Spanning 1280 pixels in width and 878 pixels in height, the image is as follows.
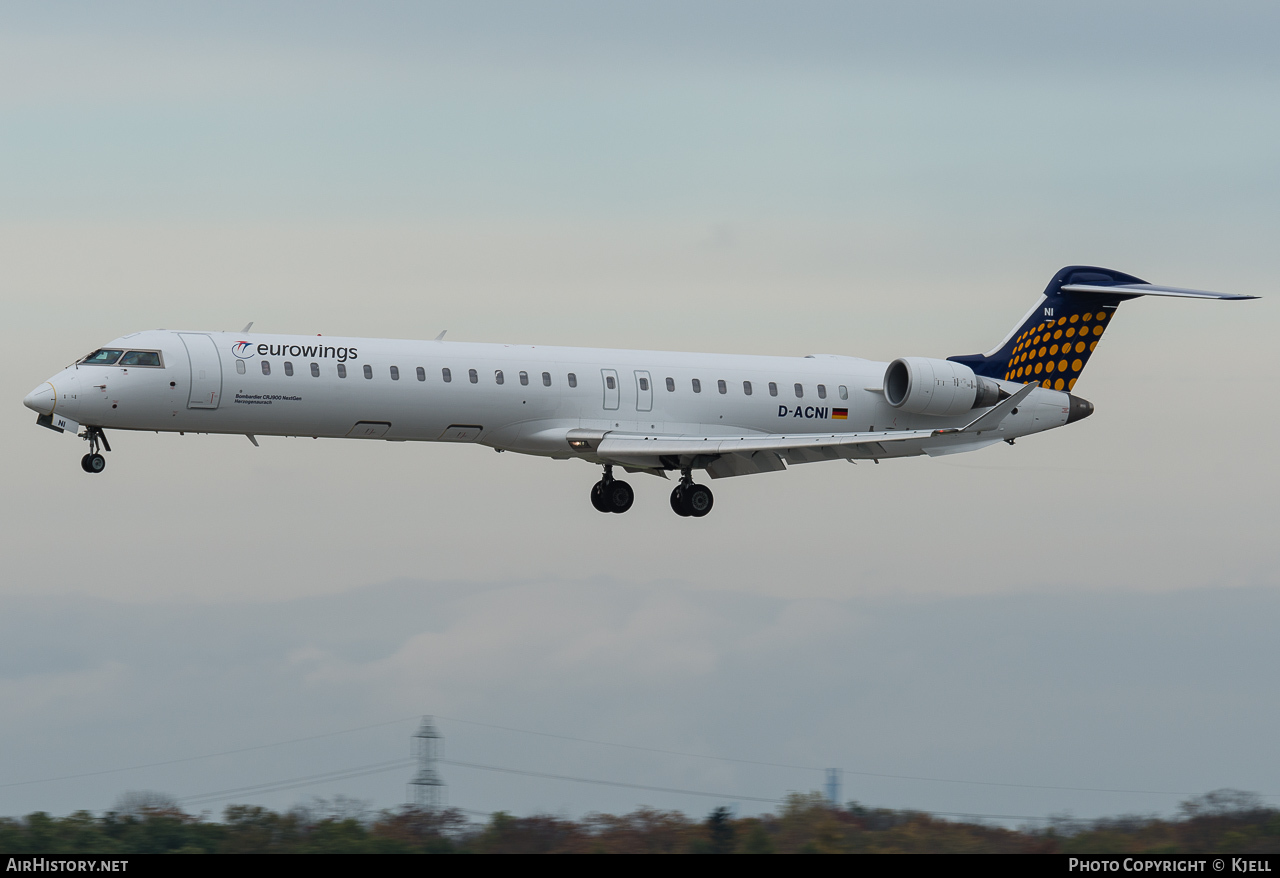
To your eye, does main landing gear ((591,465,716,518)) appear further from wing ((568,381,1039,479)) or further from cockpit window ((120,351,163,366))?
cockpit window ((120,351,163,366))

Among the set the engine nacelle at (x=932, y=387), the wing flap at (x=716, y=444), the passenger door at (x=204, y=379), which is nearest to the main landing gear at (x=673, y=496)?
Result: the wing flap at (x=716, y=444)

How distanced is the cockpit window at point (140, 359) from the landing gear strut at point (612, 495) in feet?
38.3

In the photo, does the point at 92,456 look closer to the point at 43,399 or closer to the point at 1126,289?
the point at 43,399

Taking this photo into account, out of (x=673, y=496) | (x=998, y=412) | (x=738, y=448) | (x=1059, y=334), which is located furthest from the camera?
(x=1059, y=334)

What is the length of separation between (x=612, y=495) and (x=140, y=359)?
1232cm

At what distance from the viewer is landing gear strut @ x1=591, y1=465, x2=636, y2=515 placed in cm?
4216

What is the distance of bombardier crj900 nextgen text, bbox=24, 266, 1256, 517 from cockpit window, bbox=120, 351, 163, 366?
0.04m

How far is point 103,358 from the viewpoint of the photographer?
36.1m

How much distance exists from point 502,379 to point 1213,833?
23.6m

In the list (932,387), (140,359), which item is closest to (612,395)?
(932,387)

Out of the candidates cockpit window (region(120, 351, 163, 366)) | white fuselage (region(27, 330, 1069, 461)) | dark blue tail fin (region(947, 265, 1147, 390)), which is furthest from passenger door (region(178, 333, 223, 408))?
dark blue tail fin (region(947, 265, 1147, 390))

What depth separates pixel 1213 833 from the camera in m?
45.3
